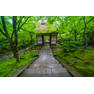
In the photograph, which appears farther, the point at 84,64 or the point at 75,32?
the point at 75,32

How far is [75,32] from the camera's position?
2.28m

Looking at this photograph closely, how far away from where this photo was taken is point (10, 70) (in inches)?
48.4

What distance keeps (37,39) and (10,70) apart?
4171 mm

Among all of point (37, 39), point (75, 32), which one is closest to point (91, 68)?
point (75, 32)
